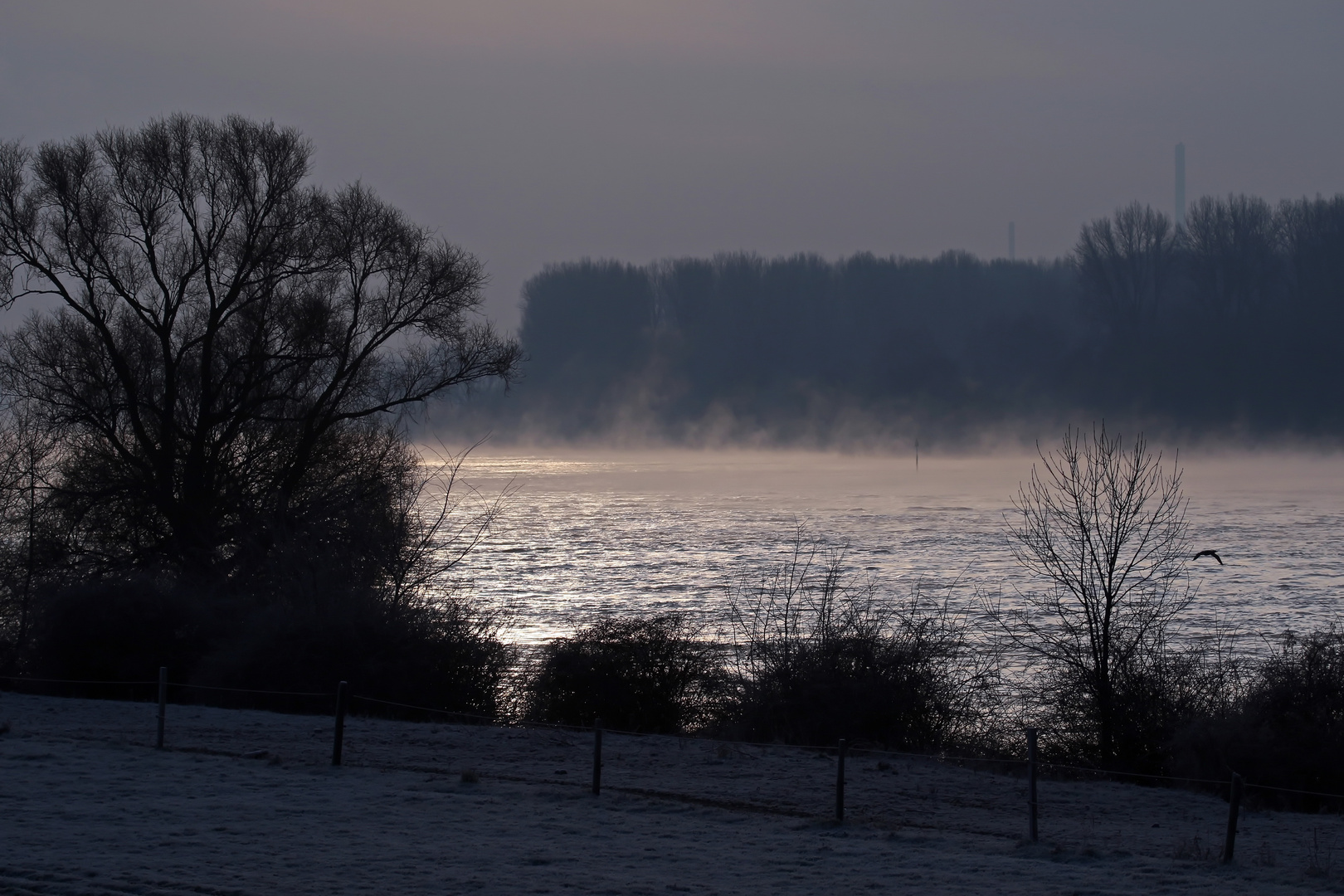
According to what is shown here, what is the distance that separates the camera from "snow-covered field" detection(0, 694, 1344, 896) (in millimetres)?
10820

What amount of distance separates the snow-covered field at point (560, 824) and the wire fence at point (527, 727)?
0.97 ft

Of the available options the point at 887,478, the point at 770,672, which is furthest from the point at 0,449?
the point at 887,478

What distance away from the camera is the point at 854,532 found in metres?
67.2

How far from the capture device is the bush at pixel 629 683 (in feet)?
69.9

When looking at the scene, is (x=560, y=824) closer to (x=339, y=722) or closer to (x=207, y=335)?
(x=339, y=722)

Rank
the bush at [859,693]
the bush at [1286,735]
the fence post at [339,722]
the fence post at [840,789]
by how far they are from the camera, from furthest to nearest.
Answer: the bush at [859,693] → the bush at [1286,735] → the fence post at [339,722] → the fence post at [840,789]

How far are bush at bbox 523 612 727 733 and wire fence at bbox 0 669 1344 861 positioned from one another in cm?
40

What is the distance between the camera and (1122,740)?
2025 cm

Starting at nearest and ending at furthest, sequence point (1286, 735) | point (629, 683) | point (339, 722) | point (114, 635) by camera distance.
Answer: point (339, 722), point (1286, 735), point (629, 683), point (114, 635)

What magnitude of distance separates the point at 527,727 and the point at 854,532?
160ft

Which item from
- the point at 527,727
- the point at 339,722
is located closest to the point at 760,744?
the point at 527,727

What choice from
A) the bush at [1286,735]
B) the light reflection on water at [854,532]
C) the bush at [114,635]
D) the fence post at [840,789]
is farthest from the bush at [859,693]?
the light reflection on water at [854,532]

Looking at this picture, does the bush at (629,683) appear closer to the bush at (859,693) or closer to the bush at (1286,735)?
the bush at (859,693)

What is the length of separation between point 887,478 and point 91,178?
95.5 m
